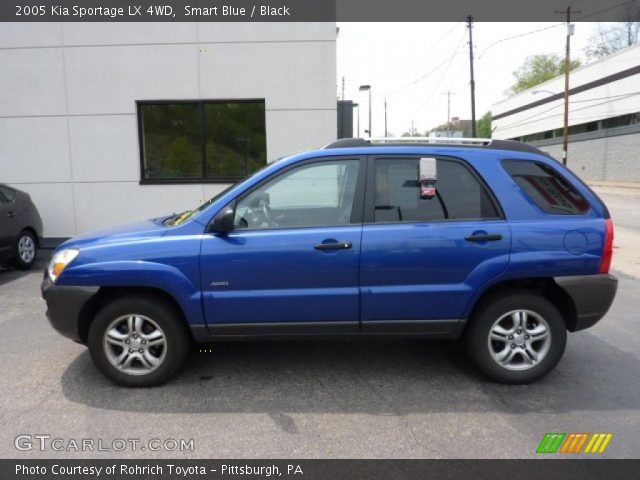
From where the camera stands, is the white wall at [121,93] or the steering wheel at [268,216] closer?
the steering wheel at [268,216]

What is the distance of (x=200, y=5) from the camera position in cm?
→ 842

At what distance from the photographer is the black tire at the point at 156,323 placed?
11.6 ft

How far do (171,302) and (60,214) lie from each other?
6.76 m

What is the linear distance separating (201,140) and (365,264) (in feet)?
20.9

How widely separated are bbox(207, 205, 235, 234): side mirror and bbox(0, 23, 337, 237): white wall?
5357 mm

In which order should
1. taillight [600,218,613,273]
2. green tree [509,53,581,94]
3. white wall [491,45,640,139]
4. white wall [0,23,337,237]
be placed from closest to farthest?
taillight [600,218,613,273], white wall [0,23,337,237], white wall [491,45,640,139], green tree [509,53,581,94]

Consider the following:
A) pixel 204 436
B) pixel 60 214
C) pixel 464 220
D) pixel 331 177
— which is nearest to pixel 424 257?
pixel 464 220

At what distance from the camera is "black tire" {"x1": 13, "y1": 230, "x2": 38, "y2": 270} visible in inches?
295

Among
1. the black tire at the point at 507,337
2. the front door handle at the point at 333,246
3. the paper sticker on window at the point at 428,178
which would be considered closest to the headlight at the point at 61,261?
the front door handle at the point at 333,246

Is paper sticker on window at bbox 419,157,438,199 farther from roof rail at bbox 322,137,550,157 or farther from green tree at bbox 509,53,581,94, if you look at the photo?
green tree at bbox 509,53,581,94

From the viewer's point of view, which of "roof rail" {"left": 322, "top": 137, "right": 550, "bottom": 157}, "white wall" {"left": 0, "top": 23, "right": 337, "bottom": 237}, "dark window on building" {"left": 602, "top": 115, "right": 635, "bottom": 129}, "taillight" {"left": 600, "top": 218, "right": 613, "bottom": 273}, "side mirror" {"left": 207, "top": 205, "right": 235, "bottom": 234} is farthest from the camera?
"dark window on building" {"left": 602, "top": 115, "right": 635, "bottom": 129}

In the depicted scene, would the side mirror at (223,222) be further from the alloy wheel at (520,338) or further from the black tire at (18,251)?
the black tire at (18,251)
